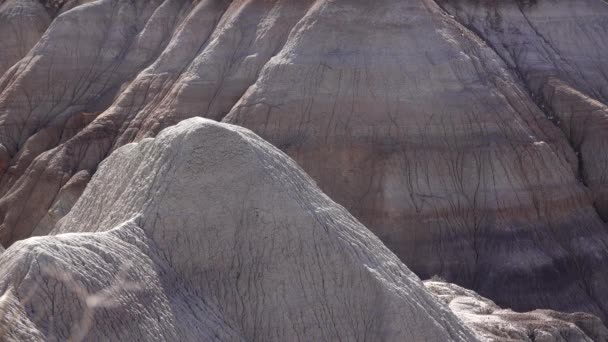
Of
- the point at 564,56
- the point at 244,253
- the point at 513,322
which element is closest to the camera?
the point at 244,253

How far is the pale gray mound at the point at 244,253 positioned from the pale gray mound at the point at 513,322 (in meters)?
2.92

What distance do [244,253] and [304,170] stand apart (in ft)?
44.0

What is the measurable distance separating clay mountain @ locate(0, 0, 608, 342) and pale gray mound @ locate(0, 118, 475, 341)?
0.03m

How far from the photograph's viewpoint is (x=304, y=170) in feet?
110

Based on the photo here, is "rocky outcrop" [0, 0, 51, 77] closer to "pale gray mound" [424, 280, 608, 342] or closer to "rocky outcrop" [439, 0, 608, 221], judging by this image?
"rocky outcrop" [439, 0, 608, 221]

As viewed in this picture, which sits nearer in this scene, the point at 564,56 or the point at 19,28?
Answer: the point at 564,56

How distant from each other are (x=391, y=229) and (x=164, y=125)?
7.84 m

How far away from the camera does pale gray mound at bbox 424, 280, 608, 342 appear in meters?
24.5

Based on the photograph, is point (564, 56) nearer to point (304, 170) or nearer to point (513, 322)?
point (304, 170)

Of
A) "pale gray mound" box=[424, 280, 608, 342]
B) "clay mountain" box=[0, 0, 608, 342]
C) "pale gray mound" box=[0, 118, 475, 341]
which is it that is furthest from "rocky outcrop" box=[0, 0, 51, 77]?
"pale gray mound" box=[0, 118, 475, 341]

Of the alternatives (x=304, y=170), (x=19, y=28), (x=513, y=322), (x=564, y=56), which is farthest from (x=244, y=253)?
(x=19, y=28)

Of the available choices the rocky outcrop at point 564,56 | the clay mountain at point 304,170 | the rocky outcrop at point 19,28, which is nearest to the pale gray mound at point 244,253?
the clay mountain at point 304,170

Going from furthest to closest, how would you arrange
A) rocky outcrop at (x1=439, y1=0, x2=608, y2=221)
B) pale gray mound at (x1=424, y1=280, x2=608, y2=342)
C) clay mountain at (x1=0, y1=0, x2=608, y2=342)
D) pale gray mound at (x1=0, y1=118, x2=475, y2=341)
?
rocky outcrop at (x1=439, y1=0, x2=608, y2=221), pale gray mound at (x1=424, y1=280, x2=608, y2=342), clay mountain at (x1=0, y1=0, x2=608, y2=342), pale gray mound at (x1=0, y1=118, x2=475, y2=341)

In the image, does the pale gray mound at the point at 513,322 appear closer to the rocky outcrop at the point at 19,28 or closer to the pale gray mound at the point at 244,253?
the pale gray mound at the point at 244,253
